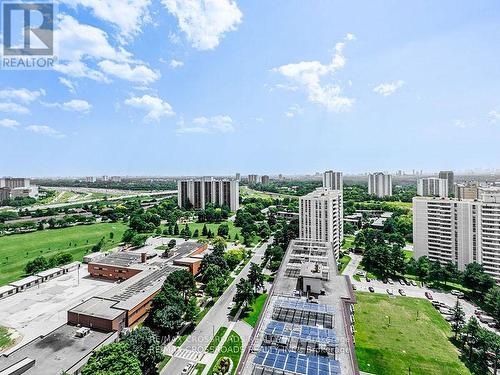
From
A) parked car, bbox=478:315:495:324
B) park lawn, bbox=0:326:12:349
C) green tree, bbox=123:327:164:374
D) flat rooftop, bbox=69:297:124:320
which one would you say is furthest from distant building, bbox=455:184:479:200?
park lawn, bbox=0:326:12:349

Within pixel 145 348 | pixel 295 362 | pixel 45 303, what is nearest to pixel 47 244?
pixel 45 303

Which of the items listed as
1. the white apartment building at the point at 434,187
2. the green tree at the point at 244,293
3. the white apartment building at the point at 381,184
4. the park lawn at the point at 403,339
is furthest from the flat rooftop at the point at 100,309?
the white apartment building at the point at 381,184

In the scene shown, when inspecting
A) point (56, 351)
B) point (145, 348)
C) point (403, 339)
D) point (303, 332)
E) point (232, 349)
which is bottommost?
point (403, 339)

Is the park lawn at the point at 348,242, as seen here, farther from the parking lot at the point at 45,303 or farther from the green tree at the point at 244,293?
the parking lot at the point at 45,303

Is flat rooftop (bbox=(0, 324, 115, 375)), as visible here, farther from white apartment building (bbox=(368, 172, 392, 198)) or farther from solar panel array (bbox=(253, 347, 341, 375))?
white apartment building (bbox=(368, 172, 392, 198))

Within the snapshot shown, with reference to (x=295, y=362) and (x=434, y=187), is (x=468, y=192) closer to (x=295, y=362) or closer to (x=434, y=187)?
(x=434, y=187)
